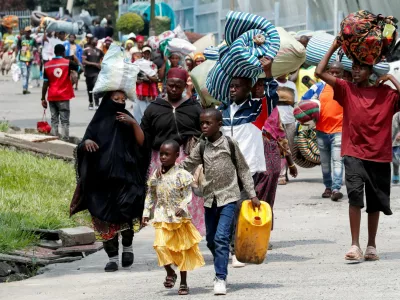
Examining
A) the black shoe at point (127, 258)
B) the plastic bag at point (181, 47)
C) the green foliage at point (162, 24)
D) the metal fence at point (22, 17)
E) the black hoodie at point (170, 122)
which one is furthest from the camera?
the metal fence at point (22, 17)

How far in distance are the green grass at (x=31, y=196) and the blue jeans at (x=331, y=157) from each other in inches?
124

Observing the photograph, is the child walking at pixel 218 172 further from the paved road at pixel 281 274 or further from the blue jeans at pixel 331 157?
the blue jeans at pixel 331 157

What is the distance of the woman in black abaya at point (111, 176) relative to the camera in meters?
10.4

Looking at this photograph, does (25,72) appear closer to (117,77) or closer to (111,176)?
(117,77)

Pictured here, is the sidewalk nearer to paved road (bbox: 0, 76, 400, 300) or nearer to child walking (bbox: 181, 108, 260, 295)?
paved road (bbox: 0, 76, 400, 300)

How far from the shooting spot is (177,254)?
8938mm

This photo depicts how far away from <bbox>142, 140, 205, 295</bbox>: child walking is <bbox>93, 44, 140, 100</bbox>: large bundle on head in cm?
159

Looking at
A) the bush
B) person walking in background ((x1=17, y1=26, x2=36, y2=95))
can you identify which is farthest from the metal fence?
person walking in background ((x1=17, y1=26, x2=36, y2=95))

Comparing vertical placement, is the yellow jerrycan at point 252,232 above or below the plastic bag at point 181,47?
below

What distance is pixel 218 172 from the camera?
921 centimetres

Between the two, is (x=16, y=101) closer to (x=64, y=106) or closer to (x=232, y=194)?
(x=64, y=106)

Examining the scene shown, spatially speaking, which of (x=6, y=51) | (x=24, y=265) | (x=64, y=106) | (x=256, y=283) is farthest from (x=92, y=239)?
(x=6, y=51)

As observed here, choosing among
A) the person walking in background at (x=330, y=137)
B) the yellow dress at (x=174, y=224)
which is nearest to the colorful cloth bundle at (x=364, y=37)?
the yellow dress at (x=174, y=224)

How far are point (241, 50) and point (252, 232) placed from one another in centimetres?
187
